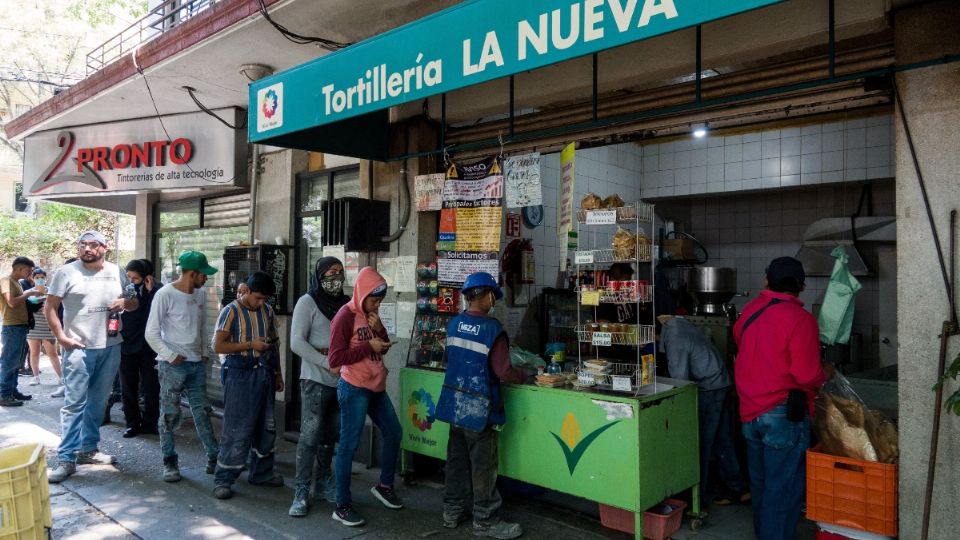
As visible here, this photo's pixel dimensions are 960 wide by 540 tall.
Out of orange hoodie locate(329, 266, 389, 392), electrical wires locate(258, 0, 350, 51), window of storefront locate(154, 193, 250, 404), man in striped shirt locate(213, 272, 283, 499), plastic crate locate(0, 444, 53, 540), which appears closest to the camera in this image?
plastic crate locate(0, 444, 53, 540)

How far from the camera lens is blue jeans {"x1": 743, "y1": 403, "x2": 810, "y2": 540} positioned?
4.10 metres

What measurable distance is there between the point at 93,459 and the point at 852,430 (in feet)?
21.0

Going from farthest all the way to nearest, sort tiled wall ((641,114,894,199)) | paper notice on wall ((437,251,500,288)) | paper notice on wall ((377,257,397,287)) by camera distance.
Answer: tiled wall ((641,114,894,199)) → paper notice on wall ((377,257,397,287)) → paper notice on wall ((437,251,500,288))

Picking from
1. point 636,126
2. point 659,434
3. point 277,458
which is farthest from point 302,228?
point 659,434

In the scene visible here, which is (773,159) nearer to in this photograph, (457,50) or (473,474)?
(457,50)

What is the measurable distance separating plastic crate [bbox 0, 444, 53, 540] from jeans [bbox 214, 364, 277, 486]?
87.9 inches

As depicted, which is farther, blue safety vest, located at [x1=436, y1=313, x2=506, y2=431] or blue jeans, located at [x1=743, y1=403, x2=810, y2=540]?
blue safety vest, located at [x1=436, y1=313, x2=506, y2=431]

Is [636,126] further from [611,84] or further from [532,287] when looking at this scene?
[532,287]

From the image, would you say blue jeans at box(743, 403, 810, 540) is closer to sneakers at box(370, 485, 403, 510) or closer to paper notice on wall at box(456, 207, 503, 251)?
paper notice on wall at box(456, 207, 503, 251)

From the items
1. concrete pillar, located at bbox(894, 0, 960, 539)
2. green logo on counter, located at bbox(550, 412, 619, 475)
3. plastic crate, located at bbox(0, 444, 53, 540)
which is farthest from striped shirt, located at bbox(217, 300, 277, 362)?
concrete pillar, located at bbox(894, 0, 960, 539)

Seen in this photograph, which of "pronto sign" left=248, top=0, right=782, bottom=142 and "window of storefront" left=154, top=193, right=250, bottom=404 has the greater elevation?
"pronto sign" left=248, top=0, right=782, bottom=142

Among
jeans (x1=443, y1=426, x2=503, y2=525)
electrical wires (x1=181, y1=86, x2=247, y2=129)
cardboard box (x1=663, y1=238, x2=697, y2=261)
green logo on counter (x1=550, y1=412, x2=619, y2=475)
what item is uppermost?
electrical wires (x1=181, y1=86, x2=247, y2=129)

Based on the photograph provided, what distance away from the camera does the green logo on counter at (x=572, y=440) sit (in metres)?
4.39

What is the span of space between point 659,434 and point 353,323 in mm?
2341
